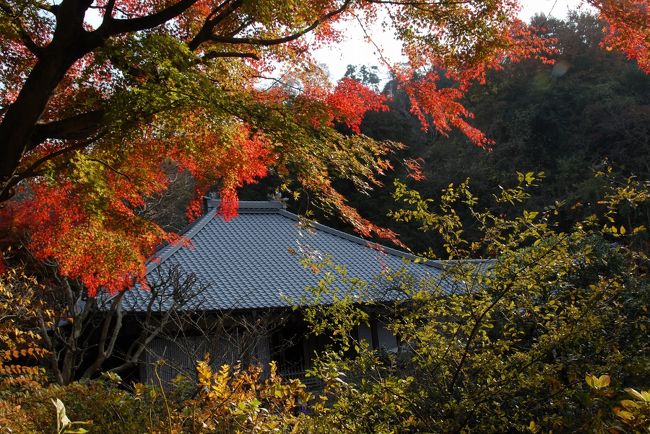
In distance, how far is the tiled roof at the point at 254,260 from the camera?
11.6m

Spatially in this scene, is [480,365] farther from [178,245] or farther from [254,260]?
[178,245]

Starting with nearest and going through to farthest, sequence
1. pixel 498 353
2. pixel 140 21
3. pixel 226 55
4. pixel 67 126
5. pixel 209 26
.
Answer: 1. pixel 498 353
2. pixel 140 21
3. pixel 67 126
4. pixel 209 26
5. pixel 226 55

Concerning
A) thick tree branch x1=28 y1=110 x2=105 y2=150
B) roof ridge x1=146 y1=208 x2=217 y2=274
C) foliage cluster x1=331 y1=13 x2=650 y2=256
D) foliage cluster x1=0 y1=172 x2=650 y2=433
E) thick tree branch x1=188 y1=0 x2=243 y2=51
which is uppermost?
foliage cluster x1=331 y1=13 x2=650 y2=256

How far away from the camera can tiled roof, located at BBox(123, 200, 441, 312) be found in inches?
455

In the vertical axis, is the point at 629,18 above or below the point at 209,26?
above

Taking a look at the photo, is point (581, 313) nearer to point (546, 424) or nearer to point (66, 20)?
point (546, 424)

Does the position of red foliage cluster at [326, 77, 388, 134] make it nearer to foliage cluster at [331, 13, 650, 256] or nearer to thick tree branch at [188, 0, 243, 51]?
thick tree branch at [188, 0, 243, 51]

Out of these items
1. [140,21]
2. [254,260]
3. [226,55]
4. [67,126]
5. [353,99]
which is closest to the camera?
[140,21]

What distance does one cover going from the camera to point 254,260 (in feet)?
44.0

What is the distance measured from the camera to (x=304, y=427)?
285cm

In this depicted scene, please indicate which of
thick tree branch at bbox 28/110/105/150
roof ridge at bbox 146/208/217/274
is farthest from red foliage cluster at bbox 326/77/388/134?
roof ridge at bbox 146/208/217/274

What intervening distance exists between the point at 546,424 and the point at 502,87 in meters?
23.6

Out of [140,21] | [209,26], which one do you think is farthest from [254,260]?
[140,21]

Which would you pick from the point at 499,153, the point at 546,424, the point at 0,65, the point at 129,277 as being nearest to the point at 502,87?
the point at 499,153
